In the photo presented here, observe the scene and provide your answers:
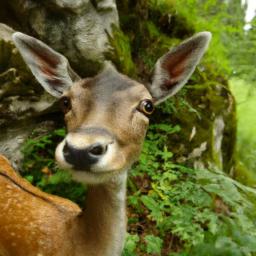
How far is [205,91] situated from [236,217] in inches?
167

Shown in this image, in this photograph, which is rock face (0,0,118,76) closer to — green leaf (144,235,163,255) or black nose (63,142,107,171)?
green leaf (144,235,163,255)

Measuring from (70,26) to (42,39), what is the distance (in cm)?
44

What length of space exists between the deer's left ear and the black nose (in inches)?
56.7

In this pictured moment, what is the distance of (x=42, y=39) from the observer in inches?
271

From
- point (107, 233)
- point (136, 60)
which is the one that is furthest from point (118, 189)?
point (136, 60)

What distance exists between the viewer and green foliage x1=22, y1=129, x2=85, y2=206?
21.7ft

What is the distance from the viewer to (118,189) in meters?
4.29

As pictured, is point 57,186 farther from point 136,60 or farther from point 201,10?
point 201,10

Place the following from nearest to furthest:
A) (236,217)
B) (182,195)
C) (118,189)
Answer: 1. (118,189)
2. (236,217)
3. (182,195)

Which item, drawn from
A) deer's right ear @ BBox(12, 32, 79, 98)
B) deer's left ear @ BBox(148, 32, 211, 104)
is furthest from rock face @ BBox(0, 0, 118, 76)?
deer's left ear @ BBox(148, 32, 211, 104)

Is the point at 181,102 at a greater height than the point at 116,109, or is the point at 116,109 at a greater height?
the point at 116,109

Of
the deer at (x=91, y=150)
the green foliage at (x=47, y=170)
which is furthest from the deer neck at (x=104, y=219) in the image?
the green foliage at (x=47, y=170)

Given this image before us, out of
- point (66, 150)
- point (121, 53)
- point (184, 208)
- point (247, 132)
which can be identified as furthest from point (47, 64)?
point (247, 132)

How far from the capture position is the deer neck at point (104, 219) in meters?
4.30
